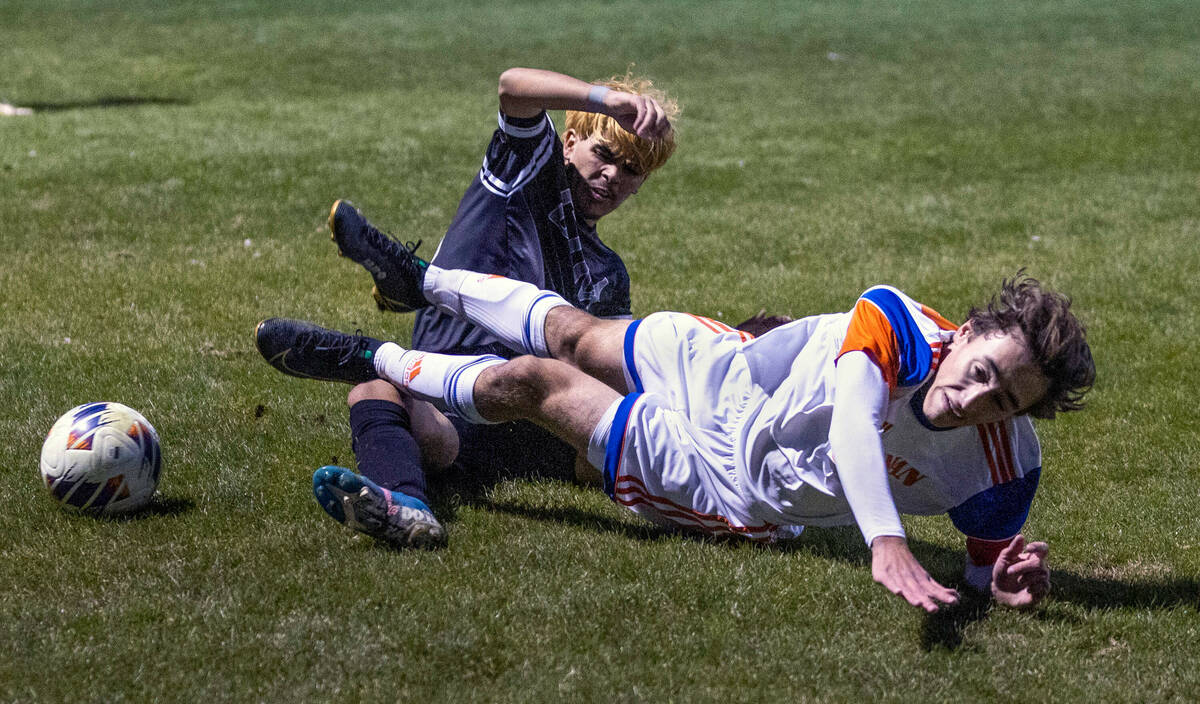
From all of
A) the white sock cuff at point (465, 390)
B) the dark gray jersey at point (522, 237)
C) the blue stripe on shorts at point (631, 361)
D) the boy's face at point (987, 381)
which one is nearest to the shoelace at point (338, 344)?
the dark gray jersey at point (522, 237)

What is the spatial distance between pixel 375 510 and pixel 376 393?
92 centimetres

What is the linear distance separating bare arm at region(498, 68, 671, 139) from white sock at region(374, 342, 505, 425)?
100 cm

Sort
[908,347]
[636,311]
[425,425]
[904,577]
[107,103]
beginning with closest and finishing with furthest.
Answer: [904,577]
[908,347]
[425,425]
[636,311]
[107,103]

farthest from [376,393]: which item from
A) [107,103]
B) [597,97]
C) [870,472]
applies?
[107,103]

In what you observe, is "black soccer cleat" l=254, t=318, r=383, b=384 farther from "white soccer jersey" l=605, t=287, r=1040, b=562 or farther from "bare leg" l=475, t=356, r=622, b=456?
"white soccer jersey" l=605, t=287, r=1040, b=562

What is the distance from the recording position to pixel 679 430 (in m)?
4.27

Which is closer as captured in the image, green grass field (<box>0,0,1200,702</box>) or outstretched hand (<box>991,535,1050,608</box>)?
green grass field (<box>0,0,1200,702</box>)

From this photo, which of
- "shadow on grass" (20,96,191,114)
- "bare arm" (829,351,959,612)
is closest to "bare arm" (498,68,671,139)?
"bare arm" (829,351,959,612)

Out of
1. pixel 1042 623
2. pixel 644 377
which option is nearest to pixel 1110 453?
Result: pixel 1042 623

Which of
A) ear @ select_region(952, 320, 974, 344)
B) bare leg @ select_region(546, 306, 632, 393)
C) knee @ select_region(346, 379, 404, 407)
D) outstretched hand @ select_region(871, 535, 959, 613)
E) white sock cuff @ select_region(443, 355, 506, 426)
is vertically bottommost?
knee @ select_region(346, 379, 404, 407)

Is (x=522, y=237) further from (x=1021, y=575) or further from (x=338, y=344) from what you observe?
(x=1021, y=575)

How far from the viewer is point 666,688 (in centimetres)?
345

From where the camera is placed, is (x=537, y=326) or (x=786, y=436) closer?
(x=786, y=436)

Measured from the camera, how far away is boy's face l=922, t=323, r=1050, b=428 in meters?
3.70
